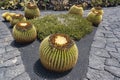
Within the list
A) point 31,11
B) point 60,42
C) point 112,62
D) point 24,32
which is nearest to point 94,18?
point 31,11

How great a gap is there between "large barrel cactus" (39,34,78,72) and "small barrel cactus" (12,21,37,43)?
1.20m

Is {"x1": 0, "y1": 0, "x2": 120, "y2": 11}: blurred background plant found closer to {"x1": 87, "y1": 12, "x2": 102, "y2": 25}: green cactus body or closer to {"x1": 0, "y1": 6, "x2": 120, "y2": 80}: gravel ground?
{"x1": 87, "y1": 12, "x2": 102, "y2": 25}: green cactus body

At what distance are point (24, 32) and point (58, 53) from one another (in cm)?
165

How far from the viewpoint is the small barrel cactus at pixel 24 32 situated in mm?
6027

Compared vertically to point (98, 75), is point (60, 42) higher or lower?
higher

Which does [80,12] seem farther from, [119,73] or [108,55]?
[119,73]

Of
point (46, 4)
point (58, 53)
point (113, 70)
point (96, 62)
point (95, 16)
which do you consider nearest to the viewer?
point (58, 53)

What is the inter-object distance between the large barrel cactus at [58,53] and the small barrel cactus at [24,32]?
1.20 meters

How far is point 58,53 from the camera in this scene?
477cm

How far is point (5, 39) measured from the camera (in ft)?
22.0

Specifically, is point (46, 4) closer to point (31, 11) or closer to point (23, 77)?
point (31, 11)

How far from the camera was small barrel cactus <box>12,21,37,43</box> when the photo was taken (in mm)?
6027

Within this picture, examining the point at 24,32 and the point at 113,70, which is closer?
the point at 113,70

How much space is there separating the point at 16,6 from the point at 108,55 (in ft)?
18.6
